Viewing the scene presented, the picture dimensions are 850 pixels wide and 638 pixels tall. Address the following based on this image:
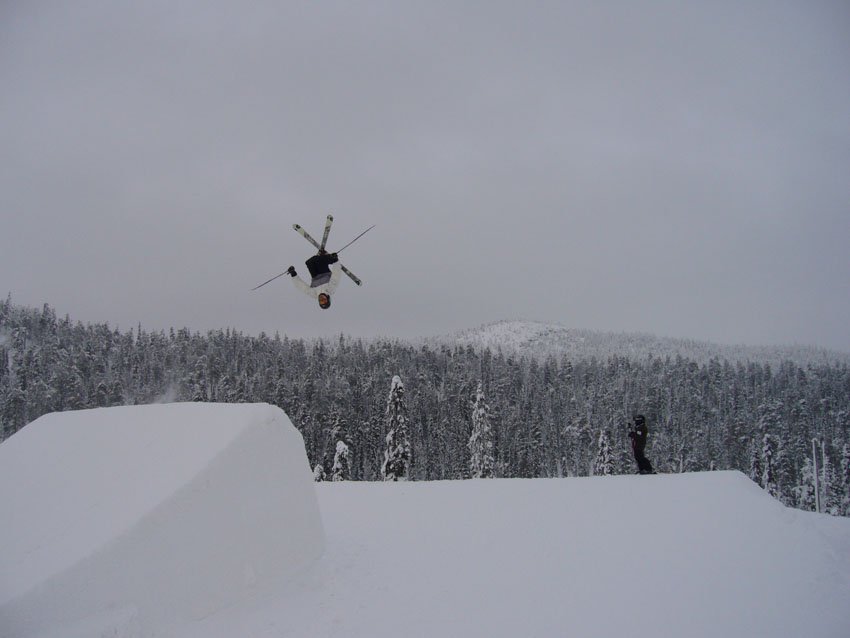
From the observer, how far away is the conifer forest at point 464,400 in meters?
63.4

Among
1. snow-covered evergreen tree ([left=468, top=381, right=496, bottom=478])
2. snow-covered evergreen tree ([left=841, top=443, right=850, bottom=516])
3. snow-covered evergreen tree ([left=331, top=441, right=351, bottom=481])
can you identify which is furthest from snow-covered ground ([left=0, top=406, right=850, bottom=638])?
snow-covered evergreen tree ([left=841, top=443, right=850, bottom=516])

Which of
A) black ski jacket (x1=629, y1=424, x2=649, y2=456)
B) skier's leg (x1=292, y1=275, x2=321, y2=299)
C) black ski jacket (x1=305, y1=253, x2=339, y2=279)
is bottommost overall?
black ski jacket (x1=629, y1=424, x2=649, y2=456)

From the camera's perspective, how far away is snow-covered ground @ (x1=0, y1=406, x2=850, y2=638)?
6.49m

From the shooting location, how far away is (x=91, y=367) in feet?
299

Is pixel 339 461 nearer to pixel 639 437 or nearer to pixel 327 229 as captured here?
pixel 639 437

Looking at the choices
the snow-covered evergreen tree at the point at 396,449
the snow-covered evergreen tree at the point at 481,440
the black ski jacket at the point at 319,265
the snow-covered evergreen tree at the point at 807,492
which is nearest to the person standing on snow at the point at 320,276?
the black ski jacket at the point at 319,265

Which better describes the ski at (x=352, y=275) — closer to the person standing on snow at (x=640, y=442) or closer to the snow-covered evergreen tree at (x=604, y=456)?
the person standing on snow at (x=640, y=442)

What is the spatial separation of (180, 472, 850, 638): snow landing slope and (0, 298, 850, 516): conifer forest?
26.6m

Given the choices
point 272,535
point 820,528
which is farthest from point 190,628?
point 820,528

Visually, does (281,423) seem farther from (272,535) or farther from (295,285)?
(295,285)

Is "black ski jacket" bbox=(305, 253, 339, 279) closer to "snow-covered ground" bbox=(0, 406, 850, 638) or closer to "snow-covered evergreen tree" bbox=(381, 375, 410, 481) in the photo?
"snow-covered ground" bbox=(0, 406, 850, 638)

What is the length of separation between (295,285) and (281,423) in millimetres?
3525

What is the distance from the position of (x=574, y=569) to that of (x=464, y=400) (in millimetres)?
70073

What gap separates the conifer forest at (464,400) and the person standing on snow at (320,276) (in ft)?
88.7
